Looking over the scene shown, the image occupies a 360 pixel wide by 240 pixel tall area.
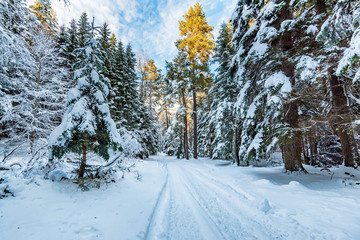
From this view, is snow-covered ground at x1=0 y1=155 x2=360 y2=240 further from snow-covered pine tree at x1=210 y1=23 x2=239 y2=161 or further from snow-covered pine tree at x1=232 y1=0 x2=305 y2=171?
snow-covered pine tree at x1=210 y1=23 x2=239 y2=161

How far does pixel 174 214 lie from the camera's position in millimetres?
3352

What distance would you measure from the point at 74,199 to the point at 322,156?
14.1 m

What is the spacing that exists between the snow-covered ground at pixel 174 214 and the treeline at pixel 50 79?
128 centimetres

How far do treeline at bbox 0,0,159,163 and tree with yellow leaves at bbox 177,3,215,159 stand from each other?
267 inches

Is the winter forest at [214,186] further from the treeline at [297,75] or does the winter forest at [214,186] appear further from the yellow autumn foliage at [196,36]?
the yellow autumn foliage at [196,36]

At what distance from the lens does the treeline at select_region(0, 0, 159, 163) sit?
4.50 meters

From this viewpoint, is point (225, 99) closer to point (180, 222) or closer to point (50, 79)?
point (180, 222)

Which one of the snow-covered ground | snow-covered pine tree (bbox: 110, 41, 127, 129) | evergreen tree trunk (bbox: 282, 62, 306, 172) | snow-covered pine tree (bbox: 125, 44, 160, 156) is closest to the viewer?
the snow-covered ground

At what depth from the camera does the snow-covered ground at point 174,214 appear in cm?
245

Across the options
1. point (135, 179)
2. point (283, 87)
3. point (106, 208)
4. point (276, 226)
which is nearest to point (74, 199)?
point (106, 208)


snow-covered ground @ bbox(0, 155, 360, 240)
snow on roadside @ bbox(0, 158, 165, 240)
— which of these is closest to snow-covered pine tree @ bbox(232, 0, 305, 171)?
snow-covered ground @ bbox(0, 155, 360, 240)

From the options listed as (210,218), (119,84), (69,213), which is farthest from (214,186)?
(119,84)

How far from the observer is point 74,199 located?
3455 millimetres

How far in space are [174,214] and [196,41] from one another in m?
15.9
